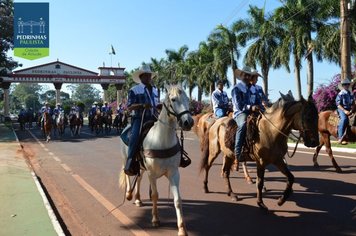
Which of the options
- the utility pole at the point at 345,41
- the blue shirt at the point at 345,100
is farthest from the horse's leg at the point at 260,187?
the utility pole at the point at 345,41

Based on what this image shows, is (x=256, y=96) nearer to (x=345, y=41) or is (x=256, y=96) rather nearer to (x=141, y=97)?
(x=141, y=97)

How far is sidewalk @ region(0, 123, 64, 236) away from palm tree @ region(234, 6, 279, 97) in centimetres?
3299

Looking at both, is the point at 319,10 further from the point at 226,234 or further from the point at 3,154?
the point at 226,234

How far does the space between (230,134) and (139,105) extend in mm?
2511

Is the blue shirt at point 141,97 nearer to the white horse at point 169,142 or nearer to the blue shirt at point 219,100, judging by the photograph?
the white horse at point 169,142

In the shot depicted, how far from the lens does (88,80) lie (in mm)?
58812

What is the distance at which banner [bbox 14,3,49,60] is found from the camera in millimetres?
24916

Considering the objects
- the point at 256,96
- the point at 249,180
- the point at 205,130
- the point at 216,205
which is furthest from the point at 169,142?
the point at 205,130

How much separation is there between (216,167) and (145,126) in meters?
6.10

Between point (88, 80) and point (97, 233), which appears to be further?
point (88, 80)

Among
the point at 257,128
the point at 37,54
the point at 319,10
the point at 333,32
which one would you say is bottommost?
the point at 257,128

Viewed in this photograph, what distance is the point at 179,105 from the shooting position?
580cm

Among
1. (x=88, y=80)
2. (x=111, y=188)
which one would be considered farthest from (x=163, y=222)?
(x=88, y=80)

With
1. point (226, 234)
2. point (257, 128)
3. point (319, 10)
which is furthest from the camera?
point (319, 10)
